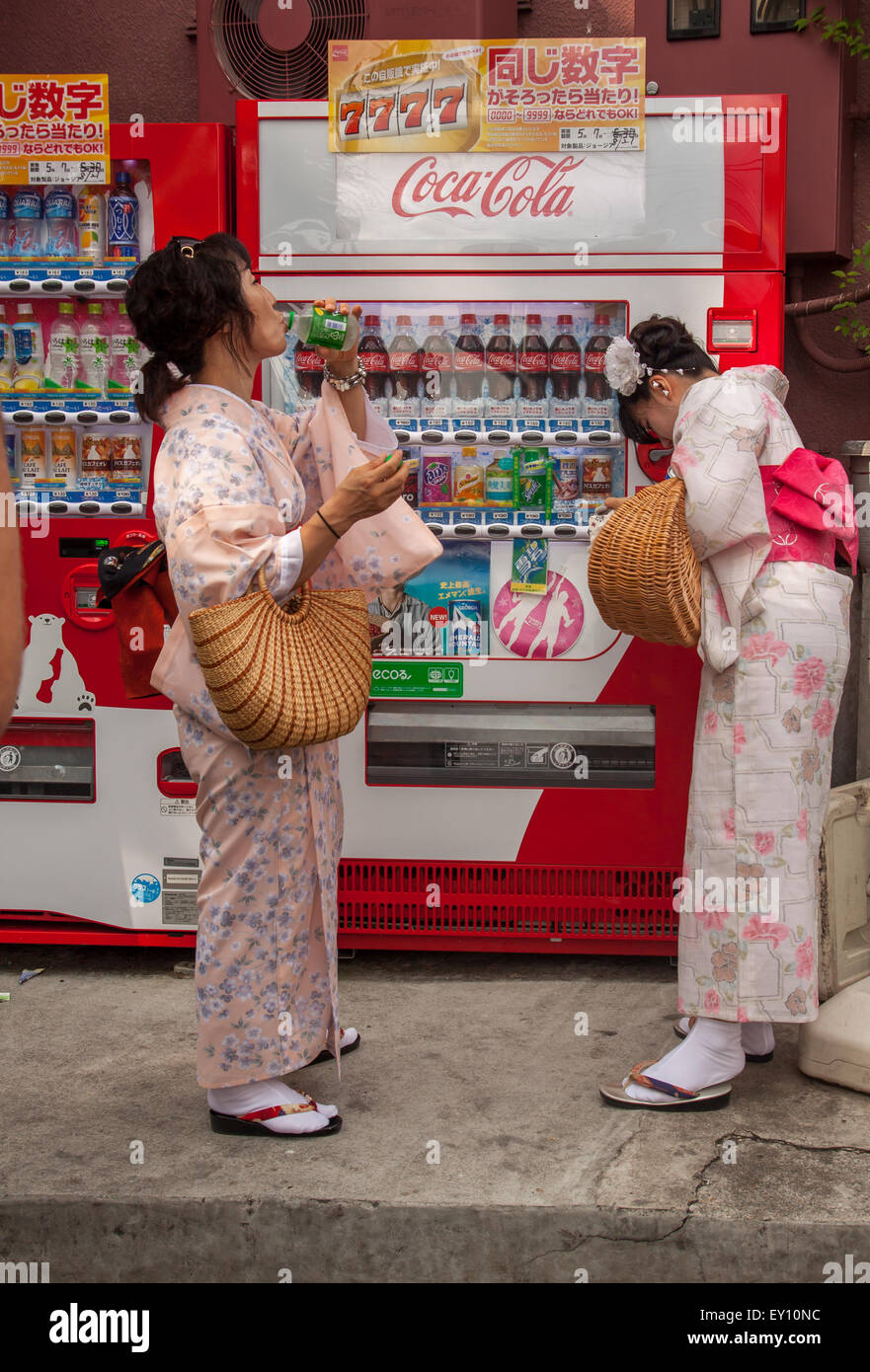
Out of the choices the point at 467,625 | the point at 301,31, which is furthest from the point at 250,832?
the point at 301,31

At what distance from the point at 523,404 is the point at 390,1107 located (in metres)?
1.94

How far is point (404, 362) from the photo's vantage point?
362cm

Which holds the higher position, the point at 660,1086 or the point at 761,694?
the point at 761,694

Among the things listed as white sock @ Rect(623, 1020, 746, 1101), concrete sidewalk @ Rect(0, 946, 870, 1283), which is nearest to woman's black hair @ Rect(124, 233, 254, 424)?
concrete sidewalk @ Rect(0, 946, 870, 1283)

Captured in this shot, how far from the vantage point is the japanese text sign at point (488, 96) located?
3373mm

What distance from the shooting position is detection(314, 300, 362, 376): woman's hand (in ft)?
8.65

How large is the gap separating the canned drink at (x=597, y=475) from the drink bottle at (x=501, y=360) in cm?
30

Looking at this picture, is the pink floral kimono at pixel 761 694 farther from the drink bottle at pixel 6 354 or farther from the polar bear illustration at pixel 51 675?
the drink bottle at pixel 6 354

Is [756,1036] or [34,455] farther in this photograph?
[34,455]

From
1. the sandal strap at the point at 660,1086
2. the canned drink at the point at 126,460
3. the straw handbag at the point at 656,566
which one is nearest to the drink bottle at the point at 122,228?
the canned drink at the point at 126,460

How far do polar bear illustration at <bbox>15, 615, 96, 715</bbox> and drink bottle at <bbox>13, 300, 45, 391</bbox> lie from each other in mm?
676

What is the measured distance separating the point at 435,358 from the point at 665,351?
84 cm

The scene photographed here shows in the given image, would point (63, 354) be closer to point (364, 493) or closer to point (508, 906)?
point (364, 493)

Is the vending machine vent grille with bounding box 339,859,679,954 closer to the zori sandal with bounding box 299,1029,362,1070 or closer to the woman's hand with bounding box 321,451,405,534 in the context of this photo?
the zori sandal with bounding box 299,1029,362,1070
